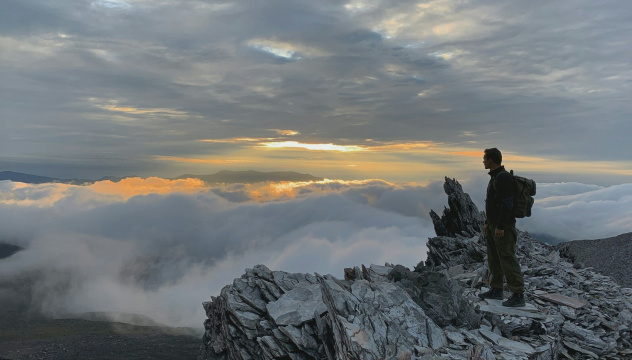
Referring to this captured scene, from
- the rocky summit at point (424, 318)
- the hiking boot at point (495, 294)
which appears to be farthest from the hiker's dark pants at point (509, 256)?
the hiking boot at point (495, 294)

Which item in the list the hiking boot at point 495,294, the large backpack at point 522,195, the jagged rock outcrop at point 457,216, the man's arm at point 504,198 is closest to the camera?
the man's arm at point 504,198

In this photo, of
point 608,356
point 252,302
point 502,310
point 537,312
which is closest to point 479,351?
point 502,310

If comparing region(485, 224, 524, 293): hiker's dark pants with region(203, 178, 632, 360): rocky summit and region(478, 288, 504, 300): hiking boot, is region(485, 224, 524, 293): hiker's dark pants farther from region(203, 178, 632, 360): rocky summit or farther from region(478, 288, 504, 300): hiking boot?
region(478, 288, 504, 300): hiking boot

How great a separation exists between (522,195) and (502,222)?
1219 millimetres

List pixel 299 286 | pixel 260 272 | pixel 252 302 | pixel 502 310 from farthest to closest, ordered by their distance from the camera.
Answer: pixel 260 272 → pixel 252 302 → pixel 299 286 → pixel 502 310

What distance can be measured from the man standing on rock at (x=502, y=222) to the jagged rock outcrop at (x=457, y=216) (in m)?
20.7

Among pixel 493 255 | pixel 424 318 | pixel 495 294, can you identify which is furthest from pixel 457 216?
pixel 424 318

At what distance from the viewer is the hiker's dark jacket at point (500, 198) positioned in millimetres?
11578

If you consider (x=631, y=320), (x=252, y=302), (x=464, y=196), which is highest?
(x=464, y=196)

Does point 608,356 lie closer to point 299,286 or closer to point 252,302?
point 299,286

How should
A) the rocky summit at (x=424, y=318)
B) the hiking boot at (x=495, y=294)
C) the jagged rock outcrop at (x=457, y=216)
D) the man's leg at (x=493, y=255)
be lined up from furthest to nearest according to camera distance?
the jagged rock outcrop at (x=457, y=216) < the hiking boot at (x=495, y=294) < the man's leg at (x=493, y=255) < the rocky summit at (x=424, y=318)

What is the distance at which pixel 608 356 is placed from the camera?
11578 mm

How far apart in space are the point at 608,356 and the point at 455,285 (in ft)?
16.4

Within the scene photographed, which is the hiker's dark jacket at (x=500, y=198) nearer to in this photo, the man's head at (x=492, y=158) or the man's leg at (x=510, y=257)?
the man's head at (x=492, y=158)
